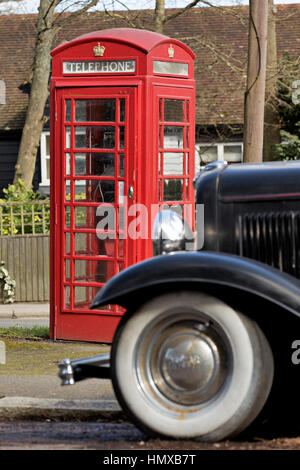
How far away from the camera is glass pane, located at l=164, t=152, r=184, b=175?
324 inches

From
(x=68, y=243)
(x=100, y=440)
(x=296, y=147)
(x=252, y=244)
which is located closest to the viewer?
(x=100, y=440)

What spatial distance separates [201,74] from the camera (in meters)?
25.2

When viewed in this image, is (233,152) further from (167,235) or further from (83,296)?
(167,235)

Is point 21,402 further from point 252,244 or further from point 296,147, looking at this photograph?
point 296,147

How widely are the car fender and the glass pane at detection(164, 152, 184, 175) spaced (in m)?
3.78

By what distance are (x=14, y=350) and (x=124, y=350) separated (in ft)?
11.5

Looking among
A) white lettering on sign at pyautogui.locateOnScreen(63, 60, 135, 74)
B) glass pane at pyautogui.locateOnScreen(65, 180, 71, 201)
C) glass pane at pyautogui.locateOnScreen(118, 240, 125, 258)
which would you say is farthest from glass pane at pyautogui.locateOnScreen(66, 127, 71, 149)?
glass pane at pyautogui.locateOnScreen(118, 240, 125, 258)

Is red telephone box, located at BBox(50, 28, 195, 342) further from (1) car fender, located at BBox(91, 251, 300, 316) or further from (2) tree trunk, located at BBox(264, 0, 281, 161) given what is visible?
(2) tree trunk, located at BBox(264, 0, 281, 161)

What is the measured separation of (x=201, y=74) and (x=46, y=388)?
65.5ft

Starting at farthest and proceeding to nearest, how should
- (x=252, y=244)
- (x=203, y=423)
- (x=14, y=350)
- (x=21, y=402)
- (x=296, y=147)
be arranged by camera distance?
(x=296, y=147)
(x=14, y=350)
(x=21, y=402)
(x=252, y=244)
(x=203, y=423)

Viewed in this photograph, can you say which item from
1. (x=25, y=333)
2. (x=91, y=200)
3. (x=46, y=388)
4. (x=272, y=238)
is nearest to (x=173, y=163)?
(x=91, y=200)

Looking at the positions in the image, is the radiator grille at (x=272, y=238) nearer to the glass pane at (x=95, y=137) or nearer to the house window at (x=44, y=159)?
the glass pane at (x=95, y=137)

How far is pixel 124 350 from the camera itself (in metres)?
4.44

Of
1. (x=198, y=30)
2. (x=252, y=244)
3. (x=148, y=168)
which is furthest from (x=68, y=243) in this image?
(x=198, y=30)
